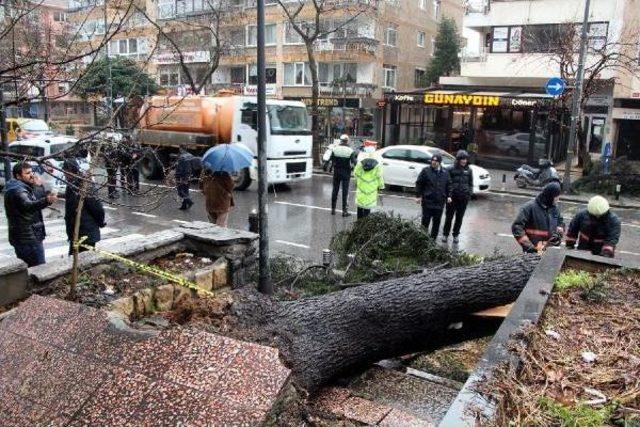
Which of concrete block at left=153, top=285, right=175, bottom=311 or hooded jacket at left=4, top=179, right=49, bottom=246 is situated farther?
hooded jacket at left=4, top=179, right=49, bottom=246

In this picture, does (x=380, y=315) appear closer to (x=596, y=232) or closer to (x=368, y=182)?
(x=596, y=232)

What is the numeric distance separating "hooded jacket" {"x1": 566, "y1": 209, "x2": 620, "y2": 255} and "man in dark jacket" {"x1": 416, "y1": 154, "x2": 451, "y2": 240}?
138 inches

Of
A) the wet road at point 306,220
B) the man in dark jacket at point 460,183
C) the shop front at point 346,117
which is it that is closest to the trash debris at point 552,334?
the wet road at point 306,220

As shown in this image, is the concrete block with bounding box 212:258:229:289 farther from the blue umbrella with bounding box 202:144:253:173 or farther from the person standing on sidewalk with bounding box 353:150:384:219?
the person standing on sidewalk with bounding box 353:150:384:219

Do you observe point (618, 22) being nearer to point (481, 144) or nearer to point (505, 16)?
point (505, 16)

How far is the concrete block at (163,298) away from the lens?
513 cm

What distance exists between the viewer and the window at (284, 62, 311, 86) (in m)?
35.4

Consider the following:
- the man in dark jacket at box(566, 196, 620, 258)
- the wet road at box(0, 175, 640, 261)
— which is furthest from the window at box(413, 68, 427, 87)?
the man in dark jacket at box(566, 196, 620, 258)

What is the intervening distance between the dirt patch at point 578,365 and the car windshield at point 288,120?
42.6 feet

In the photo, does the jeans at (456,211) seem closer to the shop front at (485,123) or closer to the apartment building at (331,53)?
the shop front at (485,123)

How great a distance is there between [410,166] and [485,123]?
915 cm

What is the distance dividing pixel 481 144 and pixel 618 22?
275 inches

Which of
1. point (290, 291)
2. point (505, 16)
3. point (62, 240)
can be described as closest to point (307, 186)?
point (62, 240)

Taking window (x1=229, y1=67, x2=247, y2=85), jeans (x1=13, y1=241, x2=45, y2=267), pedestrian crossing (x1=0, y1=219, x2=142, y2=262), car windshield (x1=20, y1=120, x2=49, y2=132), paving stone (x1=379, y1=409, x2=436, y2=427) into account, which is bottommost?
pedestrian crossing (x1=0, y1=219, x2=142, y2=262)
